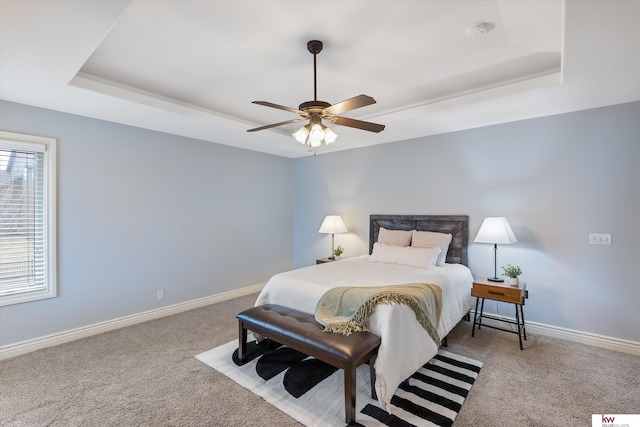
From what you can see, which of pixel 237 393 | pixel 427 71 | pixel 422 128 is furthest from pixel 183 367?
pixel 422 128

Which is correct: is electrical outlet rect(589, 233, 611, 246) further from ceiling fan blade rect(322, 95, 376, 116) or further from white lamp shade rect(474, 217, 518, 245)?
ceiling fan blade rect(322, 95, 376, 116)

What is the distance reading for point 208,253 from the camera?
4.43 m

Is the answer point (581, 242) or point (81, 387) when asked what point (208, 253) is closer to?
point (81, 387)

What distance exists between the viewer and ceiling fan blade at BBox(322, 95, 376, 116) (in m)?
2.00

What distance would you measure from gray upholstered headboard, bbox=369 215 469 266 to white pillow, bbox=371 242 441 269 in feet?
1.22

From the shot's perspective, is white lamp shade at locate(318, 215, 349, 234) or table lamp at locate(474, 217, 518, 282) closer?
table lamp at locate(474, 217, 518, 282)

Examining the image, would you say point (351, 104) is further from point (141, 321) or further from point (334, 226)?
point (141, 321)

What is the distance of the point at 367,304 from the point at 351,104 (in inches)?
58.0

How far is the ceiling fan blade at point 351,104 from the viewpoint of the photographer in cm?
200

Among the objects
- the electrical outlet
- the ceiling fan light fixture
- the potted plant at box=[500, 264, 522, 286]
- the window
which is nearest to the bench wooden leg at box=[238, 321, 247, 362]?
the ceiling fan light fixture

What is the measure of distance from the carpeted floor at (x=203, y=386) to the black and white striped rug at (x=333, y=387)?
0.08 metres

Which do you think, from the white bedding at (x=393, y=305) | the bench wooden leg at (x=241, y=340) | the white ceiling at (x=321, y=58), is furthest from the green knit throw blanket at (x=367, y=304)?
the white ceiling at (x=321, y=58)

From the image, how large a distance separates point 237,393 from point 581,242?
3.59m

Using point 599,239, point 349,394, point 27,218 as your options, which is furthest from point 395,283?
point 27,218
